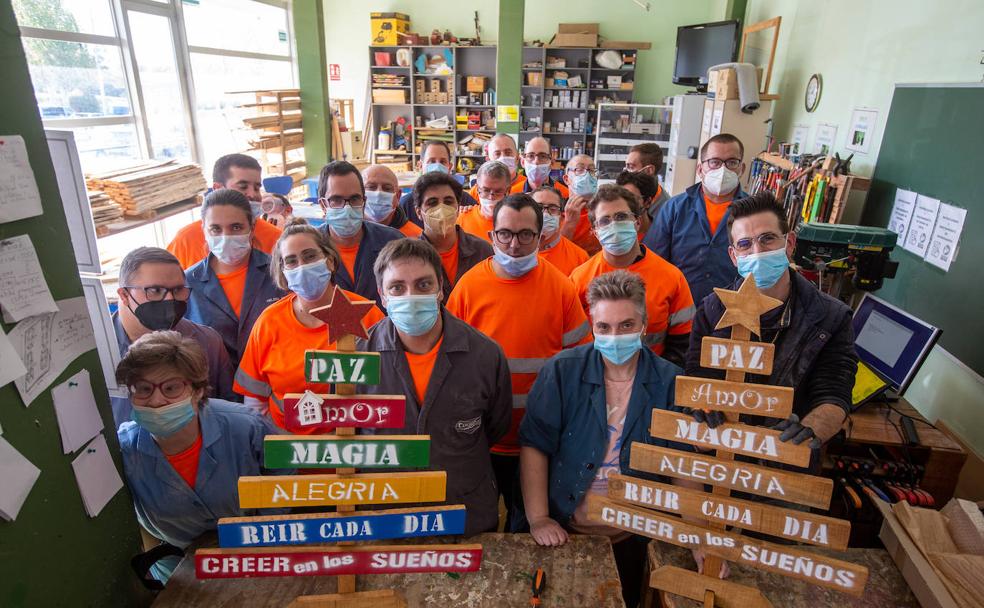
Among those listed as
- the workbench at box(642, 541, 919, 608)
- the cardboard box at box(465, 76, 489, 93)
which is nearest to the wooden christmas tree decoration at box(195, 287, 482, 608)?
the workbench at box(642, 541, 919, 608)

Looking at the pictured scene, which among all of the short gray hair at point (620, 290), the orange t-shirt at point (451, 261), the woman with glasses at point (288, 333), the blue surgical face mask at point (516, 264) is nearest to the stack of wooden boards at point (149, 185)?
the woman with glasses at point (288, 333)

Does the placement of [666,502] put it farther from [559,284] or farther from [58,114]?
[58,114]

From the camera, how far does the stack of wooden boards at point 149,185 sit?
3600mm

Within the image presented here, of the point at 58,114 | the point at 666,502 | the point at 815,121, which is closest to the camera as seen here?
the point at 666,502

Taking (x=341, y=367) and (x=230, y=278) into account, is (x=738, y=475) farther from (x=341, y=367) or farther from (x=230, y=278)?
(x=230, y=278)

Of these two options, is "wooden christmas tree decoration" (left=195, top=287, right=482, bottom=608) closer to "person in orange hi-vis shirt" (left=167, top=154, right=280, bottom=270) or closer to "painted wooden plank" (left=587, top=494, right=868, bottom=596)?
"painted wooden plank" (left=587, top=494, right=868, bottom=596)

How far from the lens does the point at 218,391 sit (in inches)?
88.5

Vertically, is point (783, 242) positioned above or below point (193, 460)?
above

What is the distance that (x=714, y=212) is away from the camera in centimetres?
326

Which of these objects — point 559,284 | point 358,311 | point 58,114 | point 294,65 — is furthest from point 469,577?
point 294,65

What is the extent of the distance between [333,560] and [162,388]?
27.8 inches

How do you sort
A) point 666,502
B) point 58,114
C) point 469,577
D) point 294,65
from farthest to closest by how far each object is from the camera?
point 294,65 < point 58,114 < point 469,577 < point 666,502

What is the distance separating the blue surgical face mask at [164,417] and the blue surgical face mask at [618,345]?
4.13 feet

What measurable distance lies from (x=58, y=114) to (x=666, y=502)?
594cm
